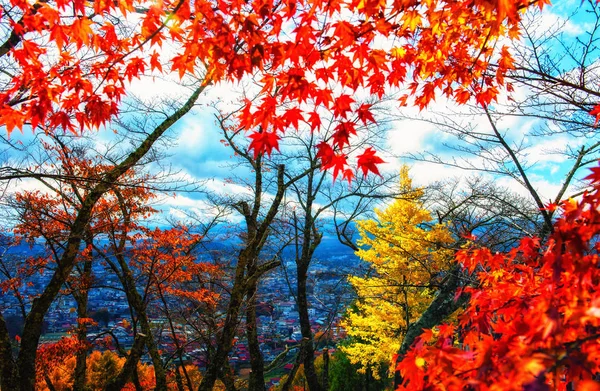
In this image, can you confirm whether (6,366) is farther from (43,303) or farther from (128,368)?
(128,368)

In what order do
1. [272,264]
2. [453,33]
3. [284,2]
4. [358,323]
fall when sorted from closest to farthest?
[284,2]
[453,33]
[272,264]
[358,323]

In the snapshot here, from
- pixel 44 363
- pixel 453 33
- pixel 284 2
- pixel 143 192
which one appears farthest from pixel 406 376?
pixel 44 363

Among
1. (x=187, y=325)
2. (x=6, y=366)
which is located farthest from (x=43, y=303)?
(x=187, y=325)

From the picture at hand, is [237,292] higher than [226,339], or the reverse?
[237,292]

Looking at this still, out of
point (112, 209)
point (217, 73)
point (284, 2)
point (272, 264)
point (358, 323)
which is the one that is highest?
point (112, 209)

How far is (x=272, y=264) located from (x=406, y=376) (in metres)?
5.61

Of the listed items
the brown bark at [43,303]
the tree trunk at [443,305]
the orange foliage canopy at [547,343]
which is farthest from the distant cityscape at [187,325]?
the orange foliage canopy at [547,343]

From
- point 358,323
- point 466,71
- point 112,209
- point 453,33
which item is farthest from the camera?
point 358,323

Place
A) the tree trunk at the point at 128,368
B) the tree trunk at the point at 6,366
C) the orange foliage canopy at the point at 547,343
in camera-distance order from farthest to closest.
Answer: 1. the tree trunk at the point at 128,368
2. the tree trunk at the point at 6,366
3. the orange foliage canopy at the point at 547,343

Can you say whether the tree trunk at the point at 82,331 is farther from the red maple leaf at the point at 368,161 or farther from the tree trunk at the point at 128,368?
the red maple leaf at the point at 368,161

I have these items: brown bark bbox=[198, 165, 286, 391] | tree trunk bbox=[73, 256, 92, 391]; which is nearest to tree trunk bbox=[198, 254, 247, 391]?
brown bark bbox=[198, 165, 286, 391]

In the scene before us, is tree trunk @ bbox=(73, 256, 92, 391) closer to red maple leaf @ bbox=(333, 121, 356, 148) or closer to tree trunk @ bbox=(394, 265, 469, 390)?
tree trunk @ bbox=(394, 265, 469, 390)

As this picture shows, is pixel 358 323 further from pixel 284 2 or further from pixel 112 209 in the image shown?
pixel 284 2

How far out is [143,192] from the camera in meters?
9.55
